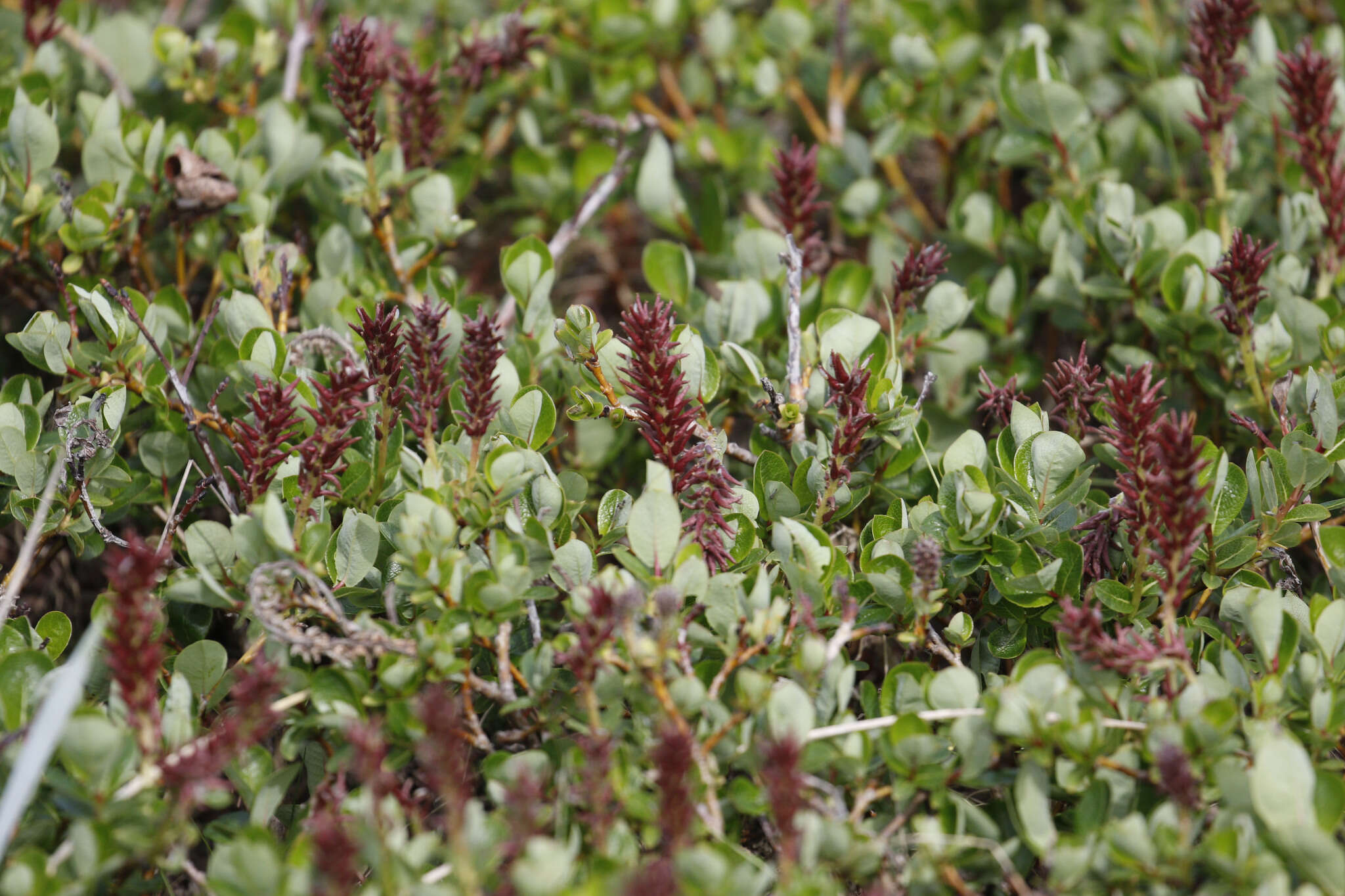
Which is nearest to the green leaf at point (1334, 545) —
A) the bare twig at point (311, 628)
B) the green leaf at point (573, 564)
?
the green leaf at point (573, 564)

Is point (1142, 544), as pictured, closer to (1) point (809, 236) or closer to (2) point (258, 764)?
(1) point (809, 236)

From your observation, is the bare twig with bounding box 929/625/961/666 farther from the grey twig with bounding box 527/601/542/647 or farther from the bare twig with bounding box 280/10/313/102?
the bare twig with bounding box 280/10/313/102

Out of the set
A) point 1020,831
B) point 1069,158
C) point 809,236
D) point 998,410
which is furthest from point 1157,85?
point 1020,831

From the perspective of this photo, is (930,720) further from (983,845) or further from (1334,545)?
(1334,545)

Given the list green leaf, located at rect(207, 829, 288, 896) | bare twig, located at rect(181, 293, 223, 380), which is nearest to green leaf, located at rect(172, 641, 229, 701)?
green leaf, located at rect(207, 829, 288, 896)

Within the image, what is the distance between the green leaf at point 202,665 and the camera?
1568 millimetres

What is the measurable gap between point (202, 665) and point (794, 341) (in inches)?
40.8

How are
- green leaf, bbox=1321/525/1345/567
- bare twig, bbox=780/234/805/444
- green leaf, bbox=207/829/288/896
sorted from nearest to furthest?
green leaf, bbox=207/829/288/896, green leaf, bbox=1321/525/1345/567, bare twig, bbox=780/234/805/444

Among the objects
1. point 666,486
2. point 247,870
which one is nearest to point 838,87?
point 666,486

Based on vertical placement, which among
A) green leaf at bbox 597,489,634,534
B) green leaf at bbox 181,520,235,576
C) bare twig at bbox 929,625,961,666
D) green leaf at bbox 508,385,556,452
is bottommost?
bare twig at bbox 929,625,961,666

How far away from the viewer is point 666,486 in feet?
4.97

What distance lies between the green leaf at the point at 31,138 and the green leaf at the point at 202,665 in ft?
3.48

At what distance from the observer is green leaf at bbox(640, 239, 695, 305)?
7.02ft

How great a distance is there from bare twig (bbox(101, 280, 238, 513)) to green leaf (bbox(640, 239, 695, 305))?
0.86 m
